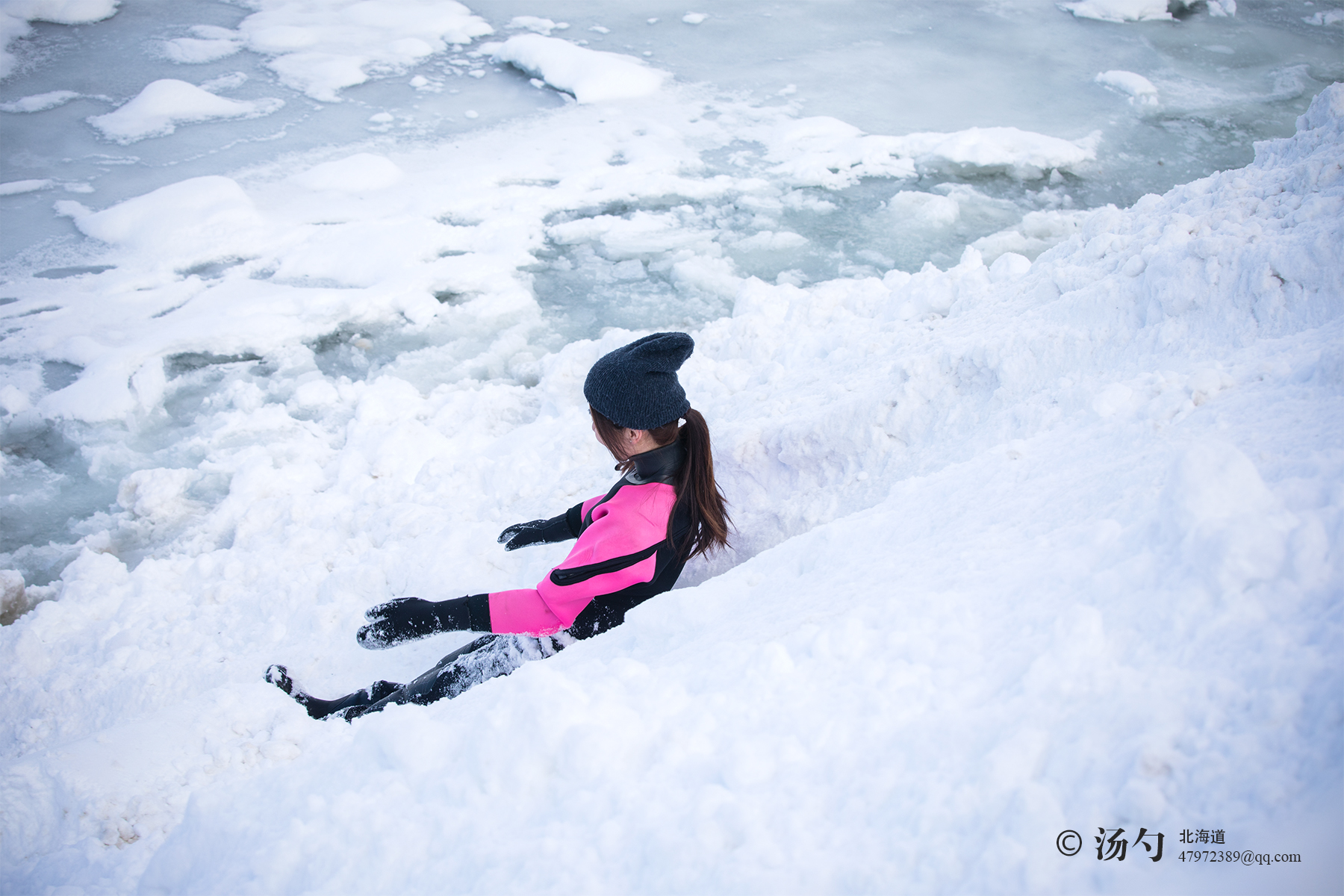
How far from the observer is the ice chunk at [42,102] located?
661cm

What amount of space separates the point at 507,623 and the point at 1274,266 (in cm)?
235

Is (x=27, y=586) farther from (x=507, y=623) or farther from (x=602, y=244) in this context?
(x=602, y=244)

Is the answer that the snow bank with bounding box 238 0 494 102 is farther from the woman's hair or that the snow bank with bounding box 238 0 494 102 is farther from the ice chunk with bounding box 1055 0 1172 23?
the ice chunk with bounding box 1055 0 1172 23

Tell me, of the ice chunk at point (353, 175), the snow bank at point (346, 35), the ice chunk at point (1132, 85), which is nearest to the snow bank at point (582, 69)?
the snow bank at point (346, 35)

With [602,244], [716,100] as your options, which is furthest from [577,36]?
[602,244]

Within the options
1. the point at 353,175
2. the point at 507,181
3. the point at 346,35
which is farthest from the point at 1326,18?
the point at 346,35

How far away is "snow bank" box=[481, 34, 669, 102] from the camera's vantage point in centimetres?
740

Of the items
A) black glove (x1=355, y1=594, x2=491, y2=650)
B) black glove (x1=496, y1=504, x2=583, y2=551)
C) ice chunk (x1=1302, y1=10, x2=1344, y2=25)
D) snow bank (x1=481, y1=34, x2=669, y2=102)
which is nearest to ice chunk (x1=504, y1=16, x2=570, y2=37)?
snow bank (x1=481, y1=34, x2=669, y2=102)

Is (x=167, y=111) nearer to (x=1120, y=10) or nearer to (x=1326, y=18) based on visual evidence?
(x=1120, y=10)

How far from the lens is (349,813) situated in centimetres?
120

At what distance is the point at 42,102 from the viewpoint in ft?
22.1

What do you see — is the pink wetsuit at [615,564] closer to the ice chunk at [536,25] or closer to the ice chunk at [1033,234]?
the ice chunk at [1033,234]

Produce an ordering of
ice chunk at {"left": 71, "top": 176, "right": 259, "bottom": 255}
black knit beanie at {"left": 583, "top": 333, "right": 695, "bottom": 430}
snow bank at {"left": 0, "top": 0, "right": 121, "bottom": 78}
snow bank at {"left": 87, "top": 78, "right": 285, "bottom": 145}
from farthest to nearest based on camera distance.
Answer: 1. snow bank at {"left": 0, "top": 0, "right": 121, "bottom": 78}
2. snow bank at {"left": 87, "top": 78, "right": 285, "bottom": 145}
3. ice chunk at {"left": 71, "top": 176, "right": 259, "bottom": 255}
4. black knit beanie at {"left": 583, "top": 333, "right": 695, "bottom": 430}

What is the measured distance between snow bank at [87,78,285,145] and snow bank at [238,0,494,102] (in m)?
0.67
